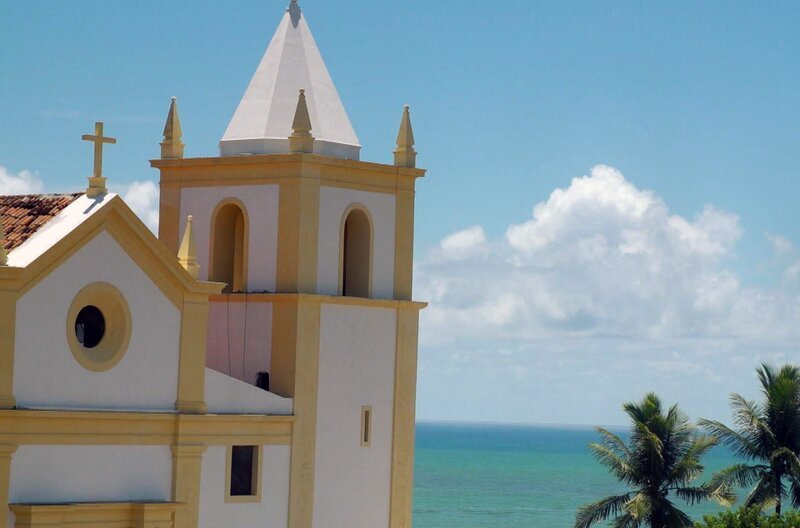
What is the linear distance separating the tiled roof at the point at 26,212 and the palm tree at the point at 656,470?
607 inches

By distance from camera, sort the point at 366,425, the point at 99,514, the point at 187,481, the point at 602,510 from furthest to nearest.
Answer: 1. the point at 602,510
2. the point at 366,425
3. the point at 187,481
4. the point at 99,514

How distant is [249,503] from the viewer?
102 ft

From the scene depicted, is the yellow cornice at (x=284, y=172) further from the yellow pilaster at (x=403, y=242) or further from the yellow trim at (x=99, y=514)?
the yellow trim at (x=99, y=514)

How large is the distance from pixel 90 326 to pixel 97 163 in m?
2.66

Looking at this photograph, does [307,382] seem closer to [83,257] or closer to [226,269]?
[226,269]

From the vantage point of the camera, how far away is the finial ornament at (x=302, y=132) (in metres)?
32.3

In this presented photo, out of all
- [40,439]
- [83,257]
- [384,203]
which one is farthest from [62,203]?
[384,203]

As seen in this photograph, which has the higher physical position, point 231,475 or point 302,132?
point 302,132

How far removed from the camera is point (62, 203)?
96.2 ft

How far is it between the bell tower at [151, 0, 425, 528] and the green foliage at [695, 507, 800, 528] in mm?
6377

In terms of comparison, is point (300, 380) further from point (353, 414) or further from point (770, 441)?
point (770, 441)

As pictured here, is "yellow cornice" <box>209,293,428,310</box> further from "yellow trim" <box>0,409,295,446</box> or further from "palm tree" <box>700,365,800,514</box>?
"palm tree" <box>700,365,800,514</box>

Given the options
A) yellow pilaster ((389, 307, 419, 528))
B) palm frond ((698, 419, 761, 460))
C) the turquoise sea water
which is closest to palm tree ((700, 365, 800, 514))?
palm frond ((698, 419, 761, 460))

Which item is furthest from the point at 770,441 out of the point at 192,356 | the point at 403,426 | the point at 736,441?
the point at 192,356
